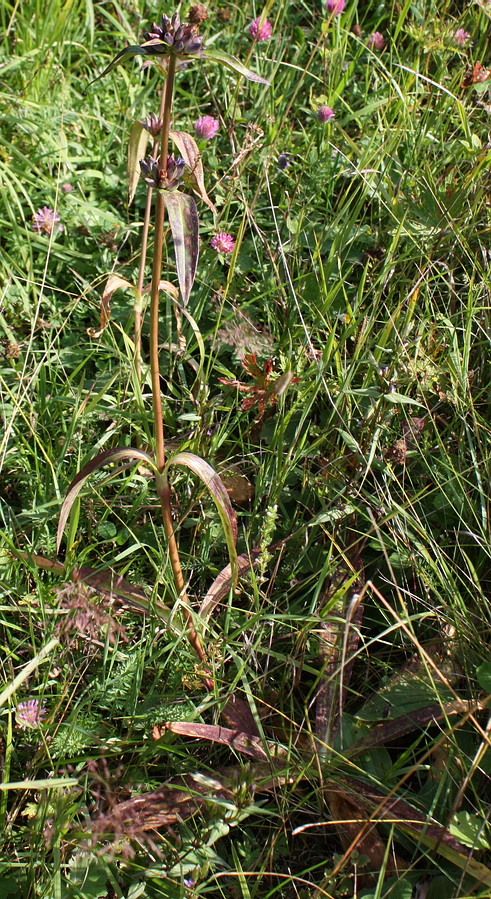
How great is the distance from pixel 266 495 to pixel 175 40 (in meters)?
1.10

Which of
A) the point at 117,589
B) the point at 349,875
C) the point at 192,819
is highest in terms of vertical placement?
the point at 117,589

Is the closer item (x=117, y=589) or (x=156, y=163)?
(x=156, y=163)

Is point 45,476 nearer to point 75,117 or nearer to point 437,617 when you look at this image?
point 437,617

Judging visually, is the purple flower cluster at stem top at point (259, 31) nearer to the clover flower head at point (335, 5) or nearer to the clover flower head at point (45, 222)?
the clover flower head at point (335, 5)

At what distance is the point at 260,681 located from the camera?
1662 millimetres

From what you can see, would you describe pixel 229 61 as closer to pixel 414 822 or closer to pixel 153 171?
pixel 153 171

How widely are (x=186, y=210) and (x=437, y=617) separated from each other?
1.06 metres

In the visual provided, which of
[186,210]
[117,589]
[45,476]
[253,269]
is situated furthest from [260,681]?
[253,269]

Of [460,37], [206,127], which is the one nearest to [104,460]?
[206,127]

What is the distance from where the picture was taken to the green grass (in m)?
1.43

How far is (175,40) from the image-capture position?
112cm

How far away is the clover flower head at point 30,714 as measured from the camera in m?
1.48

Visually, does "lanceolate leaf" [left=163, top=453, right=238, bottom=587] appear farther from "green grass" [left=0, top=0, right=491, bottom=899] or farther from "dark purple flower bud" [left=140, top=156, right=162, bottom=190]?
"dark purple flower bud" [left=140, top=156, right=162, bottom=190]

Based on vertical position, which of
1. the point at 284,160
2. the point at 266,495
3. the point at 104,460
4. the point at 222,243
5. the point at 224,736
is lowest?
the point at 224,736
